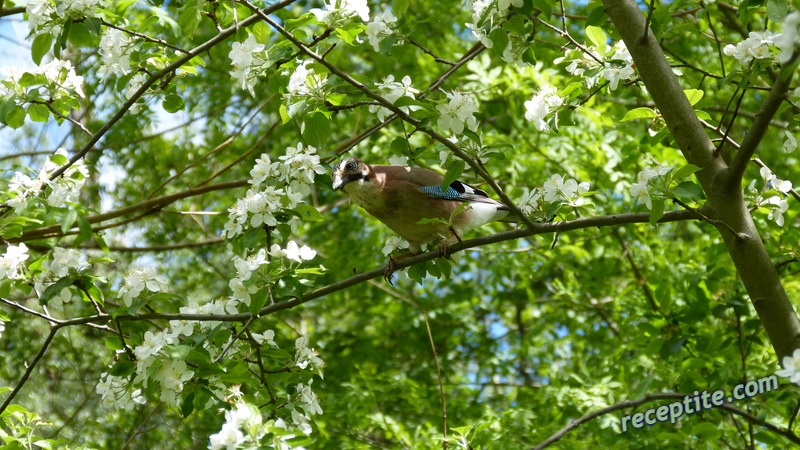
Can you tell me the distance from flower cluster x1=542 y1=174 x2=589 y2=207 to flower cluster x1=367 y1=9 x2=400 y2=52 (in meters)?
0.89

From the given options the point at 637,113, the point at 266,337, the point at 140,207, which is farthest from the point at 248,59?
the point at 140,207

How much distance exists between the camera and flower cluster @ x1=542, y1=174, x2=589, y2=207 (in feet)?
10.0

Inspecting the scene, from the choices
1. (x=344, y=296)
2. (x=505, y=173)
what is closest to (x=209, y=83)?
(x=344, y=296)

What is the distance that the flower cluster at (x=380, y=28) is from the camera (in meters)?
3.22

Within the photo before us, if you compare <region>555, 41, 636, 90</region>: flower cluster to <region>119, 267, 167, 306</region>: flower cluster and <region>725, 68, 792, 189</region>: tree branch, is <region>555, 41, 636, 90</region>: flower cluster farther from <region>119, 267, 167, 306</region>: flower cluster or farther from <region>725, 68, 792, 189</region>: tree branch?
<region>119, 267, 167, 306</region>: flower cluster

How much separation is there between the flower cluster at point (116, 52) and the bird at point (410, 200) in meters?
1.22

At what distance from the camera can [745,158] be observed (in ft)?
8.89

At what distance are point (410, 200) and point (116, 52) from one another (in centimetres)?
177

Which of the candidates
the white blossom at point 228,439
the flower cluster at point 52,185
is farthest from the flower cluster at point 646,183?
the flower cluster at point 52,185

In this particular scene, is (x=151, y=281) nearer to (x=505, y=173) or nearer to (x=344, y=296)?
(x=505, y=173)

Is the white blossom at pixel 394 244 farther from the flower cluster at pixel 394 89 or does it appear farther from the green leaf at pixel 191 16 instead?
the green leaf at pixel 191 16

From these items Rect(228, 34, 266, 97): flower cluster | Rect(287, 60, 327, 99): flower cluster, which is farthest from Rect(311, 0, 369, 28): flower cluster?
Rect(228, 34, 266, 97): flower cluster

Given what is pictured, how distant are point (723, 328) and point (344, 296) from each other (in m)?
3.86

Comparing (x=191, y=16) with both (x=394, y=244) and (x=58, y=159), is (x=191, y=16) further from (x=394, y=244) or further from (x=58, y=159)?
(x=394, y=244)
